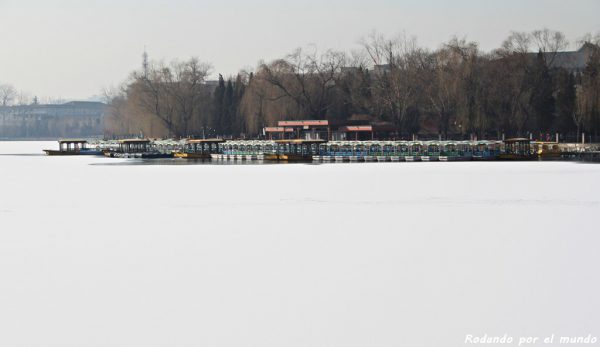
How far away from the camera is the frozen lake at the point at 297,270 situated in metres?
12.1

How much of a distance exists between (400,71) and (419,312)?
72242 mm

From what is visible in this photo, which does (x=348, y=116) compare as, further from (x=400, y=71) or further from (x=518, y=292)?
(x=518, y=292)

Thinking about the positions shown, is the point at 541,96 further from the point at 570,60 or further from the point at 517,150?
the point at 570,60

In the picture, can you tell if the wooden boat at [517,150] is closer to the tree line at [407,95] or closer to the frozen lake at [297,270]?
the tree line at [407,95]

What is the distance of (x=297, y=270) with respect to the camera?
1598 centimetres

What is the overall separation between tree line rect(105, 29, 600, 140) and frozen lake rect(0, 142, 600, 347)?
4511 cm

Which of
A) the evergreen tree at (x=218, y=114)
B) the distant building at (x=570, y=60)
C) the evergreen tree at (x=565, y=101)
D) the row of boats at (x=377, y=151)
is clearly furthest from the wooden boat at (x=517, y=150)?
the evergreen tree at (x=218, y=114)

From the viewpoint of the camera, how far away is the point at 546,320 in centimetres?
1225

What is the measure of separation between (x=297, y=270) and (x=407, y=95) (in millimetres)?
66615

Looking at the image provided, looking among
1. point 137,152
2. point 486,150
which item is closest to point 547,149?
point 486,150

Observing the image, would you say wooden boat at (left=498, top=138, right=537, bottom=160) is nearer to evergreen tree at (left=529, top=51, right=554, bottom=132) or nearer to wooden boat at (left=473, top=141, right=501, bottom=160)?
wooden boat at (left=473, top=141, right=501, bottom=160)

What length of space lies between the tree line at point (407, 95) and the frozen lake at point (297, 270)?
1776 inches

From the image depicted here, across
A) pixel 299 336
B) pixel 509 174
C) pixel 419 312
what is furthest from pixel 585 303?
pixel 509 174

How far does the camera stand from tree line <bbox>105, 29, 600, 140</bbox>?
2928 inches
